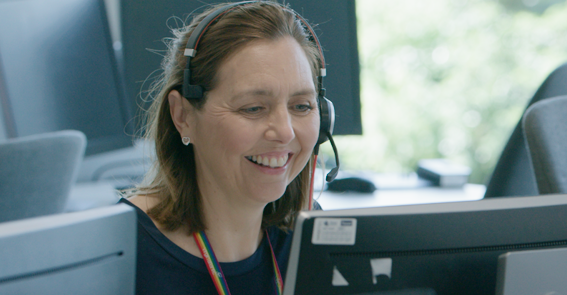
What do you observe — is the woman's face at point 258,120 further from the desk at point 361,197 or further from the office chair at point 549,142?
the desk at point 361,197

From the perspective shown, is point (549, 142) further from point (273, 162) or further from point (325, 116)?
point (273, 162)

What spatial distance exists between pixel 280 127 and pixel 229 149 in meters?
0.10

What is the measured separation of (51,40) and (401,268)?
1.38m

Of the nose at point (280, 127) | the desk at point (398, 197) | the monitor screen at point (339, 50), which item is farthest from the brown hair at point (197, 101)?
Result: the desk at point (398, 197)

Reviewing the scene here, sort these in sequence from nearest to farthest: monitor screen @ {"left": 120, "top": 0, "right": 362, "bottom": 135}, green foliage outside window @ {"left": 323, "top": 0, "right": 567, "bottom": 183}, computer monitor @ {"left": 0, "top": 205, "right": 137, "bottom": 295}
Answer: computer monitor @ {"left": 0, "top": 205, "right": 137, "bottom": 295}
monitor screen @ {"left": 120, "top": 0, "right": 362, "bottom": 135}
green foliage outside window @ {"left": 323, "top": 0, "right": 567, "bottom": 183}

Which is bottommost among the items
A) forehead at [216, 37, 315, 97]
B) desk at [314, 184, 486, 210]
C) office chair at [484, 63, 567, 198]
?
desk at [314, 184, 486, 210]

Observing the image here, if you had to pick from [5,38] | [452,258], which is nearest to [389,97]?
[5,38]

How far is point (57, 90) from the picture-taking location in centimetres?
149

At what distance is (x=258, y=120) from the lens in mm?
849

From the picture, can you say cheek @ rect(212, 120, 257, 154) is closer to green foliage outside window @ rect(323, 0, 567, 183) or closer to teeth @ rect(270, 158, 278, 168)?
teeth @ rect(270, 158, 278, 168)

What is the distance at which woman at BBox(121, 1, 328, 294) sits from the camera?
0.85m

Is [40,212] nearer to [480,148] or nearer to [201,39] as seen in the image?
[201,39]

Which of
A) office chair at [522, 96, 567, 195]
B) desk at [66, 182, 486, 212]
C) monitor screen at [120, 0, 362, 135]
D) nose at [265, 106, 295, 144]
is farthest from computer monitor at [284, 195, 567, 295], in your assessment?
desk at [66, 182, 486, 212]

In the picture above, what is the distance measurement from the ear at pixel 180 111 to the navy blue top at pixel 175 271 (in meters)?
0.18
